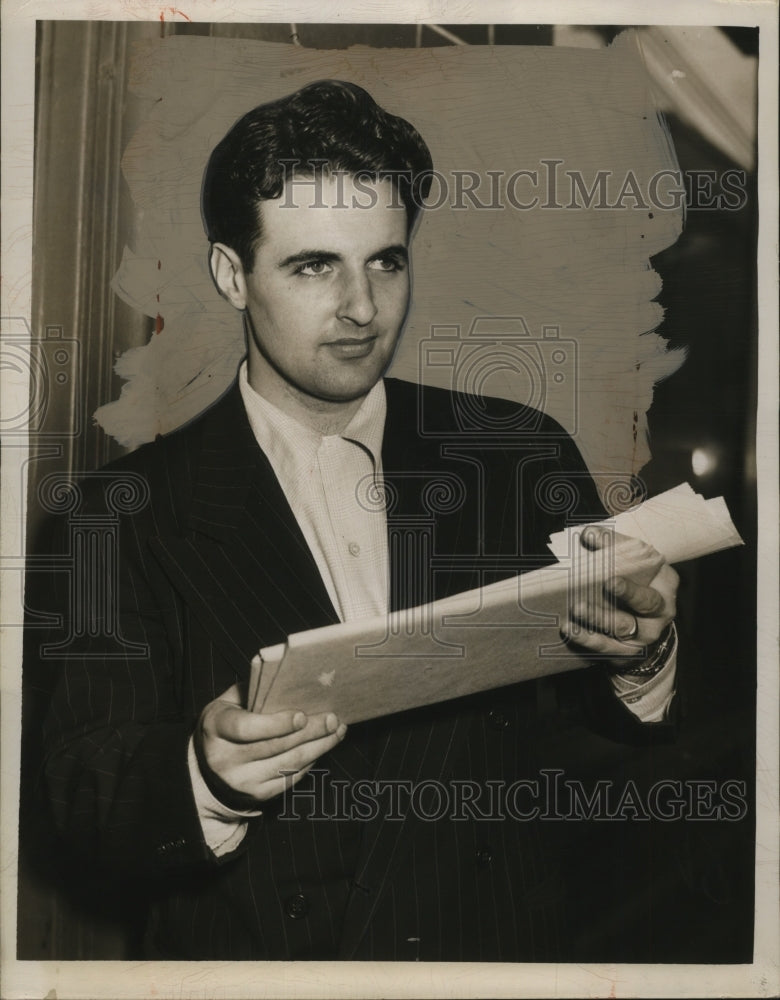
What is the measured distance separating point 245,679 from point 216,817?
0.24 m

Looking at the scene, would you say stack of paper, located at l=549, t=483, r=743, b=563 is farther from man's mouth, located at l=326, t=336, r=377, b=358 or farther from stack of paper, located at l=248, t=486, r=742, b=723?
man's mouth, located at l=326, t=336, r=377, b=358

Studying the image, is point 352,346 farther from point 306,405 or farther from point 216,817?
point 216,817

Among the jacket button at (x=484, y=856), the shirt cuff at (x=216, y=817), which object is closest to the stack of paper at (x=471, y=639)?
the shirt cuff at (x=216, y=817)

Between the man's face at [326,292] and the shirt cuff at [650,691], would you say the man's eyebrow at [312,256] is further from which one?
the shirt cuff at [650,691]

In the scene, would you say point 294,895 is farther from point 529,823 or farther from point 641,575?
point 641,575

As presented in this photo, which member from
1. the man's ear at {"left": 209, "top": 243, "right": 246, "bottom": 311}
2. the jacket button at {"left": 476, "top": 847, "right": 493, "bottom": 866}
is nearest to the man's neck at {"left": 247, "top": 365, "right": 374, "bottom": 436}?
the man's ear at {"left": 209, "top": 243, "right": 246, "bottom": 311}

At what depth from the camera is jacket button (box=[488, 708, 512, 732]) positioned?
1.69m

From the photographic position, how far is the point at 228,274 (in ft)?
5.61

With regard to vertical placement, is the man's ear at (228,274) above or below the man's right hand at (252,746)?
above

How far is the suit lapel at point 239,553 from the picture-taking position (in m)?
1.67

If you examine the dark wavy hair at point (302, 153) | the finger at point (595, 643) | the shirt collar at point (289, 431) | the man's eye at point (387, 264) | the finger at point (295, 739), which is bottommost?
the finger at point (295, 739)

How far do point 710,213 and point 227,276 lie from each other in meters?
0.89

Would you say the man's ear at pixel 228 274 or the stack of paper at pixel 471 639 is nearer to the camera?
the stack of paper at pixel 471 639

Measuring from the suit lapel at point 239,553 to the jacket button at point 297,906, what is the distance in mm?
398
